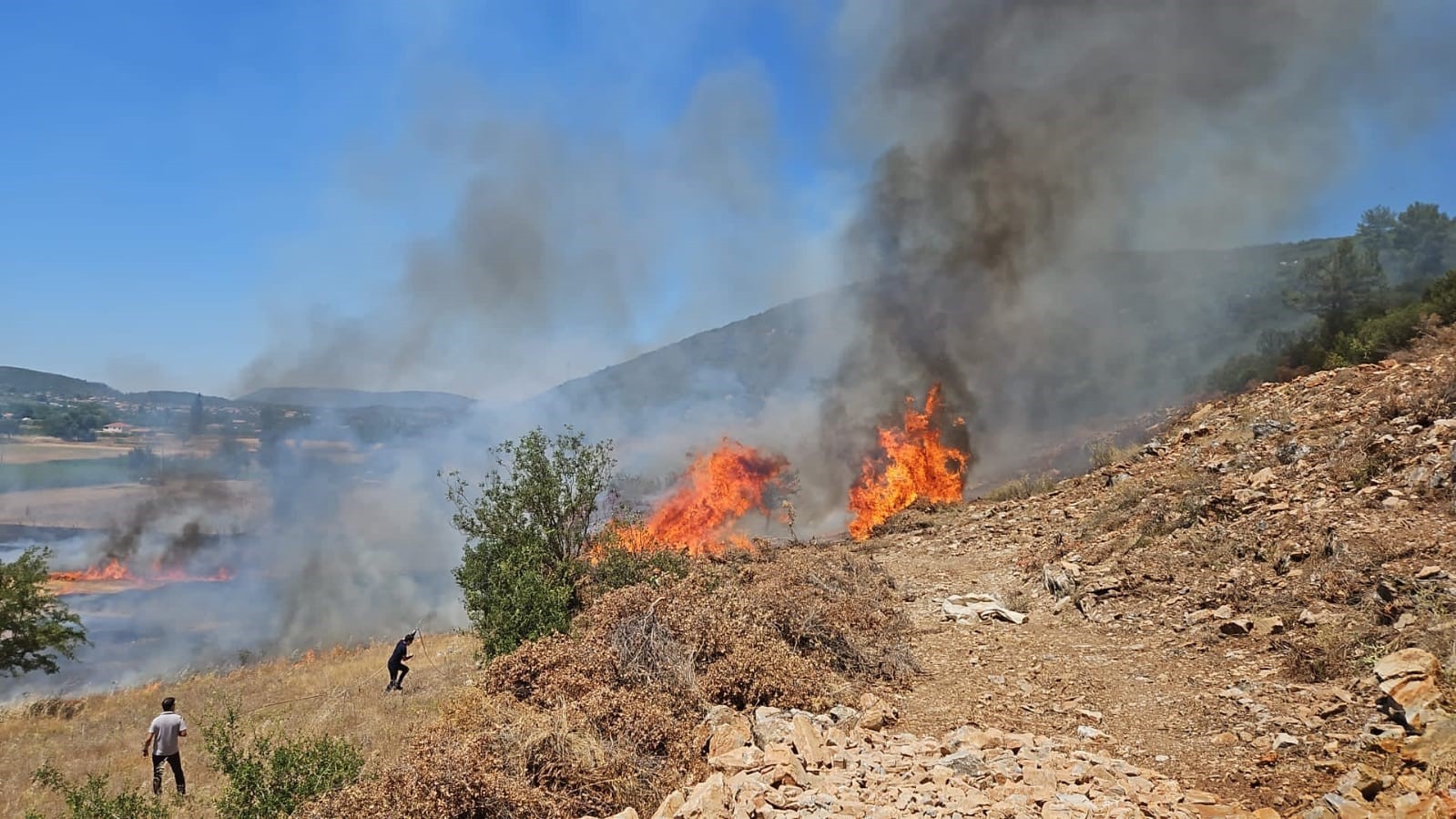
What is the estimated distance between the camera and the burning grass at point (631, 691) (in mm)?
5598

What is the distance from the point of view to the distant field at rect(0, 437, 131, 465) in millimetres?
41469

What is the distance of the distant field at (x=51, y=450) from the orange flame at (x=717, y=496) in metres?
41.0

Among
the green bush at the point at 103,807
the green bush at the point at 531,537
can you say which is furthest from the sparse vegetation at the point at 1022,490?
the green bush at the point at 103,807

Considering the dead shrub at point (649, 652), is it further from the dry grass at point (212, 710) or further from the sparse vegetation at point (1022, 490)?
the sparse vegetation at point (1022, 490)

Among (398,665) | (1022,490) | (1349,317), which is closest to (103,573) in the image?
(398,665)

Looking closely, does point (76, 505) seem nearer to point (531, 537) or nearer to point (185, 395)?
point (185, 395)

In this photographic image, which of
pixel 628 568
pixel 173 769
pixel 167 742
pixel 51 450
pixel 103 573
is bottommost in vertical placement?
pixel 103 573

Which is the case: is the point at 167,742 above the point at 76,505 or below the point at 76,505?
below

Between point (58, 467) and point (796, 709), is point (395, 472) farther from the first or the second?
point (796, 709)

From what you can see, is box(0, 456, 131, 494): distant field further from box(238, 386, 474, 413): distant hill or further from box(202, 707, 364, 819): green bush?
box(202, 707, 364, 819): green bush

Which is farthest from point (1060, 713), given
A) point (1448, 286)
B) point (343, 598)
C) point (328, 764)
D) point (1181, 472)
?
point (343, 598)

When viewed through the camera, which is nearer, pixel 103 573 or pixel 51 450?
pixel 103 573

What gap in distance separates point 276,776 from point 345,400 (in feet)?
164

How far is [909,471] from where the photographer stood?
23.3m
